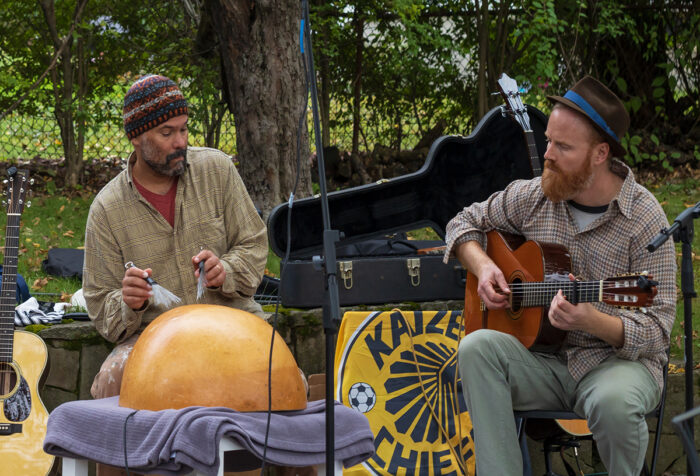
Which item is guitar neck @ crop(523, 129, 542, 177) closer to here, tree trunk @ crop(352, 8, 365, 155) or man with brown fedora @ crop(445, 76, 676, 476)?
→ man with brown fedora @ crop(445, 76, 676, 476)

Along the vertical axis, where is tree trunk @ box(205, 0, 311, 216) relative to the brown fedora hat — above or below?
above

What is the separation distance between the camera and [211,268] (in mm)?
3334

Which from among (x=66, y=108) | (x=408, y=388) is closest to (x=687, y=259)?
(x=408, y=388)

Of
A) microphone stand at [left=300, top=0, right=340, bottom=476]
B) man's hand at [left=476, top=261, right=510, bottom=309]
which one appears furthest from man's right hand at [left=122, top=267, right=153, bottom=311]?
man's hand at [left=476, top=261, right=510, bottom=309]

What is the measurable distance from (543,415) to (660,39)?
260 inches

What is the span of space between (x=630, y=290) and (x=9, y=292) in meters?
2.51

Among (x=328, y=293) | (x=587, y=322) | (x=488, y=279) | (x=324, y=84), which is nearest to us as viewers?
(x=328, y=293)

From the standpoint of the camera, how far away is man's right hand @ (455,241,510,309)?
133 inches

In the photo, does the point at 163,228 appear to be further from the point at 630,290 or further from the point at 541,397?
the point at 630,290

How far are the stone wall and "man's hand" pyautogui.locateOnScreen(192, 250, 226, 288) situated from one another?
3.16 ft

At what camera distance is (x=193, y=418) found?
2.46 metres

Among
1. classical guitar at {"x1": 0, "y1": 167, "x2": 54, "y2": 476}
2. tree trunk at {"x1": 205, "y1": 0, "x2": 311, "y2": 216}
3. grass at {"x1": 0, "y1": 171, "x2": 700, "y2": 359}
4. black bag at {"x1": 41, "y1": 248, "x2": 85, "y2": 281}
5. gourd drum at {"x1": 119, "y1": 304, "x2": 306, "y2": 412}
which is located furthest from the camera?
tree trunk at {"x1": 205, "y1": 0, "x2": 311, "y2": 216}

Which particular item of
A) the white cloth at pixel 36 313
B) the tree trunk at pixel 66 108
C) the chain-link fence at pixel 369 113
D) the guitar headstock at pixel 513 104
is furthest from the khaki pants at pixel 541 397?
the tree trunk at pixel 66 108

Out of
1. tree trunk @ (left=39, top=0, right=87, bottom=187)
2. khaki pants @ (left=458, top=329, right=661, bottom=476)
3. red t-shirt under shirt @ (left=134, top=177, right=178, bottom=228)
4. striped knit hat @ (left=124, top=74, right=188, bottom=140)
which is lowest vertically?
khaki pants @ (left=458, top=329, right=661, bottom=476)
